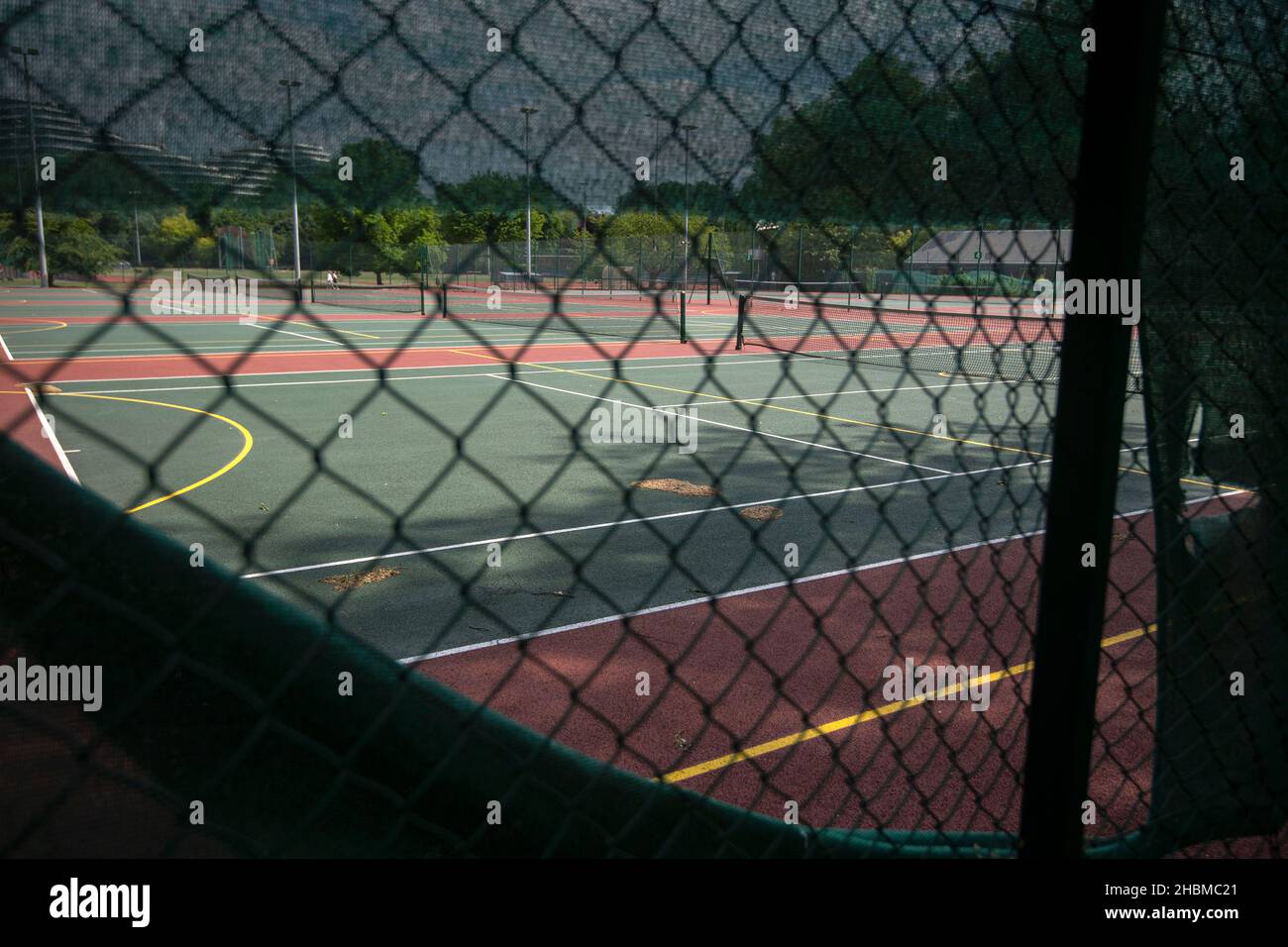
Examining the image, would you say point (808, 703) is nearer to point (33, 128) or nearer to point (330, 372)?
point (33, 128)

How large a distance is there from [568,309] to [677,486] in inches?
349

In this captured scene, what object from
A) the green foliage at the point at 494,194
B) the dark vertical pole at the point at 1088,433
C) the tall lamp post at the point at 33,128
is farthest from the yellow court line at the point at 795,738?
the tall lamp post at the point at 33,128

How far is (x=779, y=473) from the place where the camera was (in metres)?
11.2

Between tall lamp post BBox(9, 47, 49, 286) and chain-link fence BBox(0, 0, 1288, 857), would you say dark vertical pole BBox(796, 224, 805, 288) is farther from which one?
tall lamp post BBox(9, 47, 49, 286)

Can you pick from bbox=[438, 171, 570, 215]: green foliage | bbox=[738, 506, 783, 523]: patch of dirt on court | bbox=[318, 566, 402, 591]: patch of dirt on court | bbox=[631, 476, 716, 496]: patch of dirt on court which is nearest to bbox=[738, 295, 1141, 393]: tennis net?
bbox=[438, 171, 570, 215]: green foliage

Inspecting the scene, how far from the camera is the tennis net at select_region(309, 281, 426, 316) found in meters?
1.06

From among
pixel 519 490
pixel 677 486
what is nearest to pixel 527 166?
pixel 519 490

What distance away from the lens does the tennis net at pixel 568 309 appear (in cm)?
125

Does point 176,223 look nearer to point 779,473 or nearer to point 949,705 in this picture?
point 949,705

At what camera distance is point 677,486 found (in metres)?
10.2

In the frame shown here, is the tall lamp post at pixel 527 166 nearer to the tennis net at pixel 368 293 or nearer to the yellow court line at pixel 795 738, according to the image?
the tennis net at pixel 368 293

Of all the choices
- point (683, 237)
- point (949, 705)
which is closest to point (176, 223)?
point (683, 237)

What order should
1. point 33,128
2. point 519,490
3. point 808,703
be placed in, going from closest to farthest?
point 33,128
point 808,703
point 519,490
